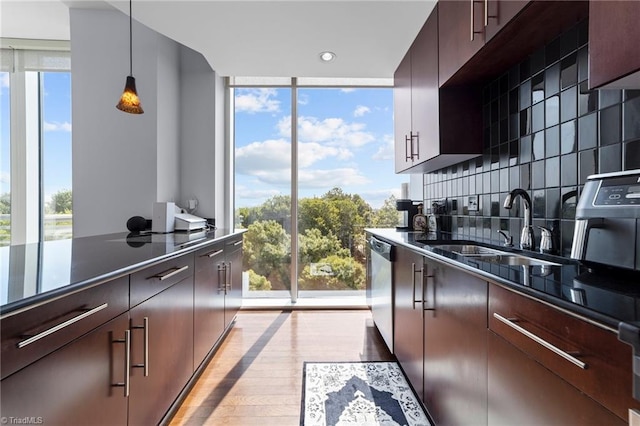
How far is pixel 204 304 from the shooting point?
6.86ft

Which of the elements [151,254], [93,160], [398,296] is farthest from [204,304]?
[93,160]

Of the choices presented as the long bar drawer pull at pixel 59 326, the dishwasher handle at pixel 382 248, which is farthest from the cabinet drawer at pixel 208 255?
the dishwasher handle at pixel 382 248

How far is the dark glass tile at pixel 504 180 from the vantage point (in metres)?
1.86

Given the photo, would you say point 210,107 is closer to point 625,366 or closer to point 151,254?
point 151,254

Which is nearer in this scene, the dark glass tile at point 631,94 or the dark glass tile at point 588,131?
the dark glass tile at point 631,94

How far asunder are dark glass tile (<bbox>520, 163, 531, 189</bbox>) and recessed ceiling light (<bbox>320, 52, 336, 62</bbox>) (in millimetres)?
1840

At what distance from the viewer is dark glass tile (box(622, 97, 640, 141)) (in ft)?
3.57

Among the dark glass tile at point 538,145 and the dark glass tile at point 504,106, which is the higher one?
the dark glass tile at point 504,106

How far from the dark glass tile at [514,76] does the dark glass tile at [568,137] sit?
470 mm

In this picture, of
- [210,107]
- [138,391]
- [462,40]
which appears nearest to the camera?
[138,391]

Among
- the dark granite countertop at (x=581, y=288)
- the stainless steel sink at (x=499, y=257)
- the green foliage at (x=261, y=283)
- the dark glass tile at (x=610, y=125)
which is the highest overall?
the dark glass tile at (x=610, y=125)

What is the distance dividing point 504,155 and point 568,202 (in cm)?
56

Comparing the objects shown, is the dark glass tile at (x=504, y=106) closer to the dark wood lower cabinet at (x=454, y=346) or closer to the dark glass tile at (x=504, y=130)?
the dark glass tile at (x=504, y=130)

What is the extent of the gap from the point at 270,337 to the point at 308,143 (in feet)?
7.21
